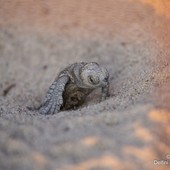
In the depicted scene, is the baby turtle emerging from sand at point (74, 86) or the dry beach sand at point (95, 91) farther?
the baby turtle emerging from sand at point (74, 86)

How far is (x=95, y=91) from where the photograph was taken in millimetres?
1714

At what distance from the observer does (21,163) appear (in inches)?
39.8

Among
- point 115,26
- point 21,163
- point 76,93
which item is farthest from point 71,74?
point 21,163

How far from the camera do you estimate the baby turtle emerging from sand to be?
5.03 feet

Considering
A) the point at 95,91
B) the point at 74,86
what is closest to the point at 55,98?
the point at 74,86

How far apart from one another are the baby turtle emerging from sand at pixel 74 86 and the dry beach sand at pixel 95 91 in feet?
0.18

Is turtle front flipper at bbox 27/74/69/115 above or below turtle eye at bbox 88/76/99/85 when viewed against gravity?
below

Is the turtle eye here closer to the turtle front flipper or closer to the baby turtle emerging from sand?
the baby turtle emerging from sand

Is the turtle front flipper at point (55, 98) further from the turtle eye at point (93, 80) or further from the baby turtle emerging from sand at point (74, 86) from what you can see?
the turtle eye at point (93, 80)

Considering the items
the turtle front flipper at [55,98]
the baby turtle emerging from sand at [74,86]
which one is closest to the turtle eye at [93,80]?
the baby turtle emerging from sand at [74,86]

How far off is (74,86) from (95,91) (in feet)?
0.41

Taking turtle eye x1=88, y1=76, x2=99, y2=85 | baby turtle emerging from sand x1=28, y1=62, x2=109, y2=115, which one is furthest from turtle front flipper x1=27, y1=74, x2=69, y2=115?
turtle eye x1=88, y1=76, x2=99, y2=85

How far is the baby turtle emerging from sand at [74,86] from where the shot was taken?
1.53 m

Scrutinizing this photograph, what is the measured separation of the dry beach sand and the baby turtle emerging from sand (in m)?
0.05
